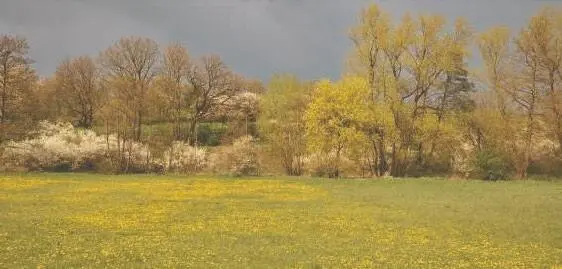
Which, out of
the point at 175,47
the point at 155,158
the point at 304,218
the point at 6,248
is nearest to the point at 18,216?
the point at 6,248

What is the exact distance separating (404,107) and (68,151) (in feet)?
135

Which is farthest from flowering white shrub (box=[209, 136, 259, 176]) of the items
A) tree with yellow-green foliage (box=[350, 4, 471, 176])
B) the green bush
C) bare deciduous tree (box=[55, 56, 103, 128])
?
bare deciduous tree (box=[55, 56, 103, 128])

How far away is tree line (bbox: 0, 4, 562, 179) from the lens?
211ft

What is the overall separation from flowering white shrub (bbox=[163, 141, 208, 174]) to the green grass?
2201 centimetres

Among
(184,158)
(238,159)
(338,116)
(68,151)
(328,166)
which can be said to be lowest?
(328,166)

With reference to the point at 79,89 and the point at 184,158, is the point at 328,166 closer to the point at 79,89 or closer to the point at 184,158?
the point at 184,158

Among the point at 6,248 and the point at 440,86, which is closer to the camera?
the point at 6,248

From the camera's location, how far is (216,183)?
173 ft

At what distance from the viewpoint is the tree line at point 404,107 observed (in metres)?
64.2

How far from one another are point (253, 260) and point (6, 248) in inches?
350

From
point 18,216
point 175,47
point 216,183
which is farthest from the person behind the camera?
point 175,47

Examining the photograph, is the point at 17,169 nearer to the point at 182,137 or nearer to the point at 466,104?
the point at 182,137

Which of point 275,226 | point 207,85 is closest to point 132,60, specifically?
point 207,85

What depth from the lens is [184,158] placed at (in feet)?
244
